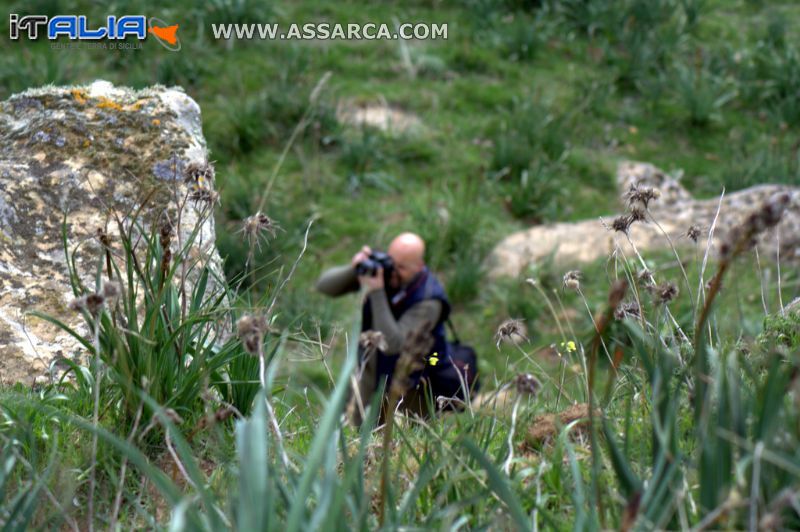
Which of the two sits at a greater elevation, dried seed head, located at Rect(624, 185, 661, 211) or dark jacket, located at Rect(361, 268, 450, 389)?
dried seed head, located at Rect(624, 185, 661, 211)

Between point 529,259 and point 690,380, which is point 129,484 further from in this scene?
point 529,259

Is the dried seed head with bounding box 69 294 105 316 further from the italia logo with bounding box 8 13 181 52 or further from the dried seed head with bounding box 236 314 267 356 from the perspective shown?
the italia logo with bounding box 8 13 181 52

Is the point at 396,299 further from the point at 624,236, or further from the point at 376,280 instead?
the point at 624,236

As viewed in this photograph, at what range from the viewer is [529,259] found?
6578 millimetres

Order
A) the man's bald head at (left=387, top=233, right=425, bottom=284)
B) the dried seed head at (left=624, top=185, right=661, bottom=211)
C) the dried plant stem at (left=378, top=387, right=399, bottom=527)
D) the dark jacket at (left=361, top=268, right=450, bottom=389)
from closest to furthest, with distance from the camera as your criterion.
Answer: the dried plant stem at (left=378, top=387, right=399, bottom=527)
the dried seed head at (left=624, top=185, right=661, bottom=211)
the dark jacket at (left=361, top=268, right=450, bottom=389)
the man's bald head at (left=387, top=233, right=425, bottom=284)

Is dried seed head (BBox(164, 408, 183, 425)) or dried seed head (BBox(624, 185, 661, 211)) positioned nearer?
dried seed head (BBox(164, 408, 183, 425))

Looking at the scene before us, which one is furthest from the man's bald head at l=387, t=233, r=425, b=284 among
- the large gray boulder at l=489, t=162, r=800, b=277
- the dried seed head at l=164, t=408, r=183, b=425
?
the dried seed head at l=164, t=408, r=183, b=425

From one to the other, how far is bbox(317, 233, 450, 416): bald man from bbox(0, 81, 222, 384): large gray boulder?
1677mm

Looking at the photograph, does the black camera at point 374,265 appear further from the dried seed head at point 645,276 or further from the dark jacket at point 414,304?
the dried seed head at point 645,276

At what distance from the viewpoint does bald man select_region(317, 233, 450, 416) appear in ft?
16.0

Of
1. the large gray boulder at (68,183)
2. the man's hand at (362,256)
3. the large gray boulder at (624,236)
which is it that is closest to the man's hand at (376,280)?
the man's hand at (362,256)

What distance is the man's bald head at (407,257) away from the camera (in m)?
5.16

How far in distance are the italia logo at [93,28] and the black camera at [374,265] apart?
4.09m

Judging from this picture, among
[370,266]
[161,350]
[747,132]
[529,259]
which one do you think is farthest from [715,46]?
[161,350]
